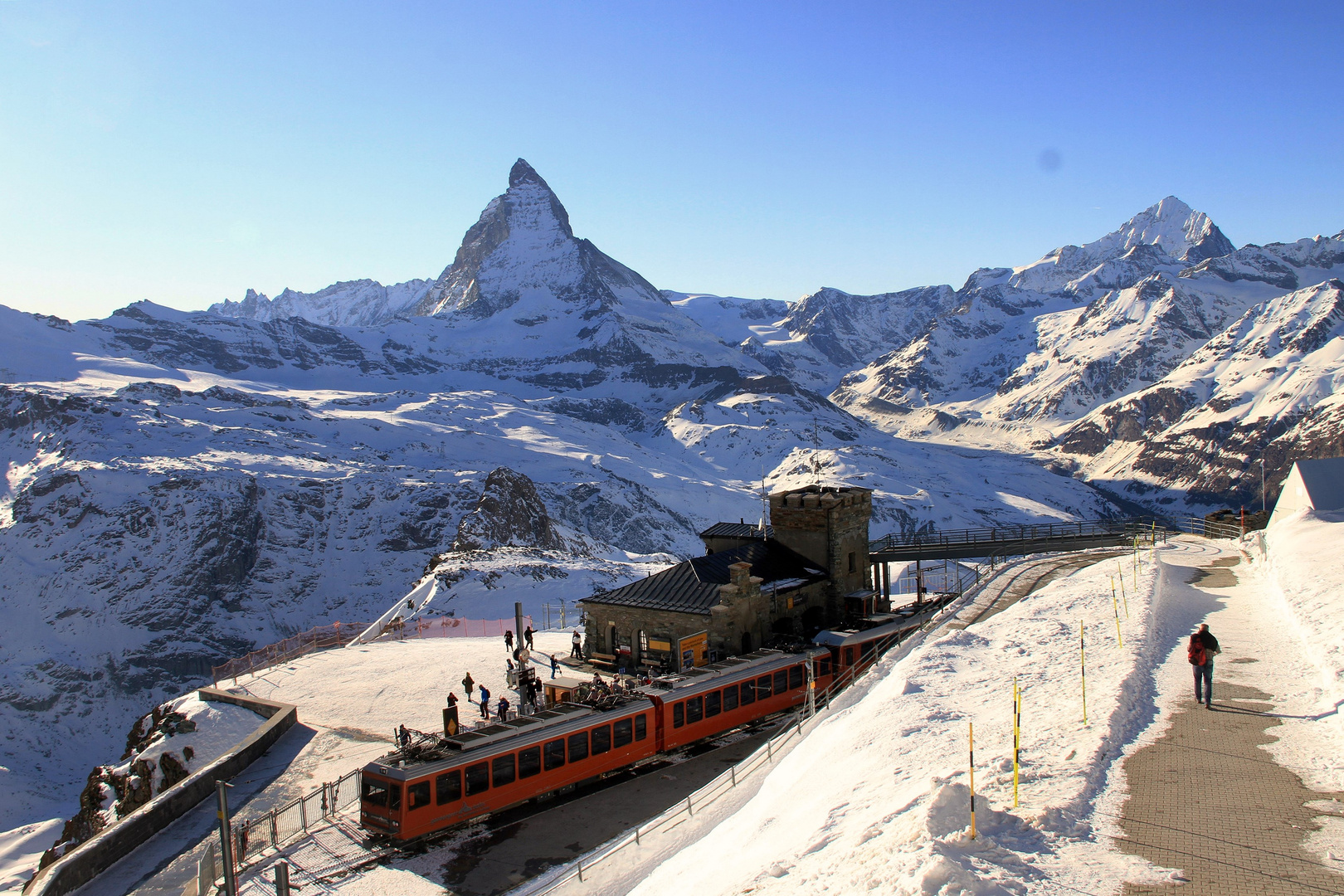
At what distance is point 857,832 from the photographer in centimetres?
1152

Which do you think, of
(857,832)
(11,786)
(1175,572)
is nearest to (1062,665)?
(857,832)

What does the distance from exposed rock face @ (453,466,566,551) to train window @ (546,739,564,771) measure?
2116 inches

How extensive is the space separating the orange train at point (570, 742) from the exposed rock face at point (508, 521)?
50.3m

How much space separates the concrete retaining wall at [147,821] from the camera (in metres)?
19.8

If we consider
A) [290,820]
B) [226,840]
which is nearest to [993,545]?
[290,820]

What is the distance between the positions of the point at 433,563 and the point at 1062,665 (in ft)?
172

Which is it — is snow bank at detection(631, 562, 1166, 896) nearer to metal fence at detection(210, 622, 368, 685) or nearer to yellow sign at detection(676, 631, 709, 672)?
yellow sign at detection(676, 631, 709, 672)

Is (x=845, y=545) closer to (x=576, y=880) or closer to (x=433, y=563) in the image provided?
(x=576, y=880)

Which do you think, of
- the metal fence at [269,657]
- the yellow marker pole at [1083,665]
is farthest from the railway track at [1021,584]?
the metal fence at [269,657]

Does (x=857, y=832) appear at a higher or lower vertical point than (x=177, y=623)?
higher

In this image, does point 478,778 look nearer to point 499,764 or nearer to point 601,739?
point 499,764

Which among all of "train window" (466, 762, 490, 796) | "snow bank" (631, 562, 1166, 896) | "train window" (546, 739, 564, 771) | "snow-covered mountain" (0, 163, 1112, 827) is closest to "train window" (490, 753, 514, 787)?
"train window" (466, 762, 490, 796)

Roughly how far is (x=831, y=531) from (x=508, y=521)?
53.1m

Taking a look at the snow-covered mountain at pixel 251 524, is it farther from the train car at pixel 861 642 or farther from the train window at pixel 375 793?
the train window at pixel 375 793
